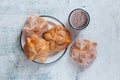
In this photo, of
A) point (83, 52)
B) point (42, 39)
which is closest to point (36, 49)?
point (42, 39)

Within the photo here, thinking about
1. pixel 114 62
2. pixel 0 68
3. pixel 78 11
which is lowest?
pixel 0 68

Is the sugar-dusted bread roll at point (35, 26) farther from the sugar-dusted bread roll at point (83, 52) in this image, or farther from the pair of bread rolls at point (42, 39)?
the sugar-dusted bread roll at point (83, 52)

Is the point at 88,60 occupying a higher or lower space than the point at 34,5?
lower

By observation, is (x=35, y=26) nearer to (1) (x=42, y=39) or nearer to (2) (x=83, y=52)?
(1) (x=42, y=39)

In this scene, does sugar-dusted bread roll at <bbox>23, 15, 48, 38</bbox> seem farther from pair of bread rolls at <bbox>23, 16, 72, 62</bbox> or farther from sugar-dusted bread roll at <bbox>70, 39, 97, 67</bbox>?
sugar-dusted bread roll at <bbox>70, 39, 97, 67</bbox>

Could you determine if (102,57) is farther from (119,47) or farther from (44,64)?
(44,64)

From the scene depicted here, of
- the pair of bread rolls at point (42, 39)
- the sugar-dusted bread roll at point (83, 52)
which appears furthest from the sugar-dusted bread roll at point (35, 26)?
the sugar-dusted bread roll at point (83, 52)

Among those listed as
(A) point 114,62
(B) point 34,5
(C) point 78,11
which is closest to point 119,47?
(A) point 114,62
